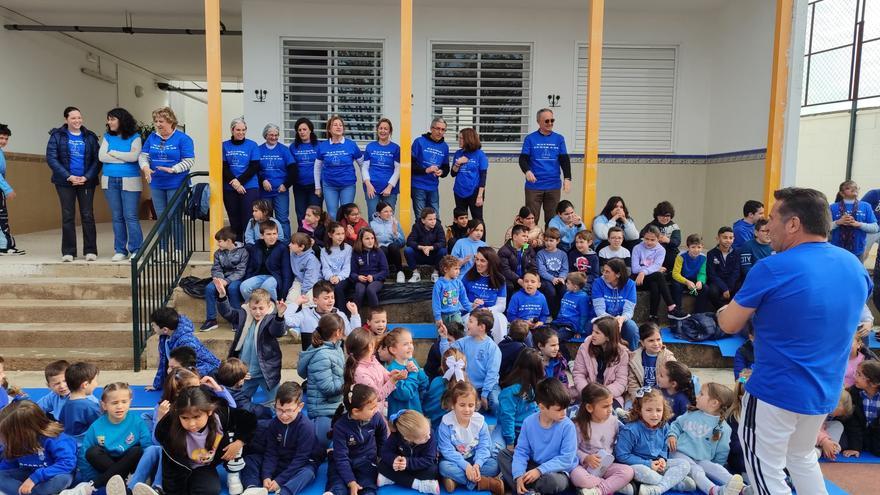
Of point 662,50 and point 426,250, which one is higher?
point 662,50

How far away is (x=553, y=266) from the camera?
233 inches

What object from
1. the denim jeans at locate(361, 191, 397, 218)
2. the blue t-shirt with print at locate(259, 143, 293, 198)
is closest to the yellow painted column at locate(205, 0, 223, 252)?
the blue t-shirt with print at locate(259, 143, 293, 198)

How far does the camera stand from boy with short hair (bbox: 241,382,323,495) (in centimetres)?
353

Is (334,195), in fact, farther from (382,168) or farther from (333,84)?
(333,84)

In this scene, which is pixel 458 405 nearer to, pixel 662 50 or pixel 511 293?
pixel 511 293

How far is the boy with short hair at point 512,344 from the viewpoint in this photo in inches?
188

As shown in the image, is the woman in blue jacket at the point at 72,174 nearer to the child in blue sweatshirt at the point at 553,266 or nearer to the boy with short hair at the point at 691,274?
the child in blue sweatshirt at the point at 553,266

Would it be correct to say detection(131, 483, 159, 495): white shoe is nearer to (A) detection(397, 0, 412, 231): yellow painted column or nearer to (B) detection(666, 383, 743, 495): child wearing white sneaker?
(B) detection(666, 383, 743, 495): child wearing white sneaker

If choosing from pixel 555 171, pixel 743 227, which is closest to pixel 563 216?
pixel 555 171

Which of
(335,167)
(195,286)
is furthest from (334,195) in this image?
(195,286)

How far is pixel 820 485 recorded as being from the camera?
2605 millimetres

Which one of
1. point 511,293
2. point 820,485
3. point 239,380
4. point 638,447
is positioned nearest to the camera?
point 820,485

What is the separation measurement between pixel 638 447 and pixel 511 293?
2.37m

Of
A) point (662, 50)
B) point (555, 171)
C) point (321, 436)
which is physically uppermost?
point (662, 50)
